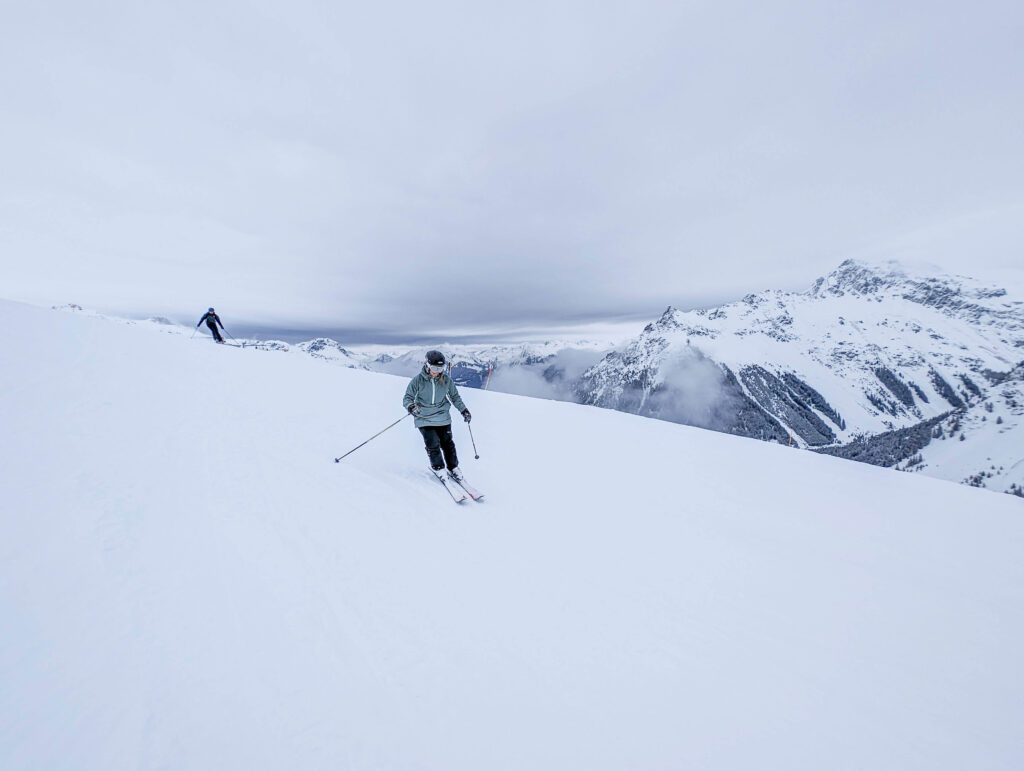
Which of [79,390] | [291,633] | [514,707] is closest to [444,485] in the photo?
[291,633]

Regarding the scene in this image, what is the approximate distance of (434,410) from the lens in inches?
315

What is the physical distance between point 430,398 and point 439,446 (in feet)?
3.24

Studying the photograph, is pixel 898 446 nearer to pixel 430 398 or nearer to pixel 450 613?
pixel 430 398

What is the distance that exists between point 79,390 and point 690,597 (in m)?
10.3

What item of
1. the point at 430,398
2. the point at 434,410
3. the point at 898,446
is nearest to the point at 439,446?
the point at 434,410

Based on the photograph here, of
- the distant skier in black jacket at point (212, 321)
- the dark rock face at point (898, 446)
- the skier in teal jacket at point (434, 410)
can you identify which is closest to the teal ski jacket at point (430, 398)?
the skier in teal jacket at point (434, 410)

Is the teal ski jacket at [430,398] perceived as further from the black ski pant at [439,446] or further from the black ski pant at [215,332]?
the black ski pant at [215,332]

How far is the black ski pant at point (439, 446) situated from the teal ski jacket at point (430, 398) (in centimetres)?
12

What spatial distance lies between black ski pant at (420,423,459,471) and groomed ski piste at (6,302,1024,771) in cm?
53

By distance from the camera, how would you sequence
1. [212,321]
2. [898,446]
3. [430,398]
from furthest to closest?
[898,446]
[212,321]
[430,398]

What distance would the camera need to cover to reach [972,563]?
5703 mm

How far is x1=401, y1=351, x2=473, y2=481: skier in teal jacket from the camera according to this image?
25.8ft

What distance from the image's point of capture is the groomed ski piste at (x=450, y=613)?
9.04 feet

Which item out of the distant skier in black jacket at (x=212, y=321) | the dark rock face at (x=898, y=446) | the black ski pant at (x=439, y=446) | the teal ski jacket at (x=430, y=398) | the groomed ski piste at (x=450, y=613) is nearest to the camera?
the groomed ski piste at (x=450, y=613)
